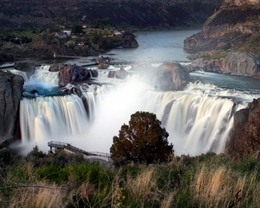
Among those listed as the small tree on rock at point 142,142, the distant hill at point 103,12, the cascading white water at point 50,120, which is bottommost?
the cascading white water at point 50,120

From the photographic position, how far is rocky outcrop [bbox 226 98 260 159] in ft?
51.6

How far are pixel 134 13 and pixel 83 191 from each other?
127131mm

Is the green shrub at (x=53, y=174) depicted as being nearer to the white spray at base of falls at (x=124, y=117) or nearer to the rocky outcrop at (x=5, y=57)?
the white spray at base of falls at (x=124, y=117)

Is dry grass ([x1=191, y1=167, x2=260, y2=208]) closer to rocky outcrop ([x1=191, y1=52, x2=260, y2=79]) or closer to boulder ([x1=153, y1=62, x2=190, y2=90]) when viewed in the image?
boulder ([x1=153, y1=62, x2=190, y2=90])

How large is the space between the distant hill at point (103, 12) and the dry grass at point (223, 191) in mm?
87255

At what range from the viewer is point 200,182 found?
16.3 ft

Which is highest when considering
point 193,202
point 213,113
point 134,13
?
point 134,13

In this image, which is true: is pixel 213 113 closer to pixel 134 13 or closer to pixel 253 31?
pixel 253 31

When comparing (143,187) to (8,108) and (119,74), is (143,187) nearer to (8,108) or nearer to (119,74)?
(8,108)

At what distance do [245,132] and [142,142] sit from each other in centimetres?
629

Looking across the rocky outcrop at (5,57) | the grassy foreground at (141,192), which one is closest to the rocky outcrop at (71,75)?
the rocky outcrop at (5,57)

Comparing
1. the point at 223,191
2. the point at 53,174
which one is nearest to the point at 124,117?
the point at 53,174

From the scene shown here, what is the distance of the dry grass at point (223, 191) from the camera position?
177 inches

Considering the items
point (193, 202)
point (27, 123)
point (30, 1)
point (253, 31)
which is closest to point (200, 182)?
point (193, 202)
